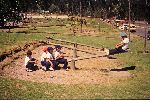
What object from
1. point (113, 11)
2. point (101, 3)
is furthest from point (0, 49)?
point (101, 3)

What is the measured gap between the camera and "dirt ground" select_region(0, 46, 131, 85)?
1213cm

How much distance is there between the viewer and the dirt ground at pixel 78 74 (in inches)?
478

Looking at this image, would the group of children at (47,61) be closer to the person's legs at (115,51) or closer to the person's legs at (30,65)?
the person's legs at (30,65)

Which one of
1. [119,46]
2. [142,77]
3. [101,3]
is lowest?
[142,77]

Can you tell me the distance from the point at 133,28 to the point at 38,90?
118 feet

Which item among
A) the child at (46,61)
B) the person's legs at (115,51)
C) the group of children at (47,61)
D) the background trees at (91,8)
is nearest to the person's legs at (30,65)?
the group of children at (47,61)

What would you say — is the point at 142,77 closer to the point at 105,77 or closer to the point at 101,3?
the point at 105,77

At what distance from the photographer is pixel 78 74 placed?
43.2 feet

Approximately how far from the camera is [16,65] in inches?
605

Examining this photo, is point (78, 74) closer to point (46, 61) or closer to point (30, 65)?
point (46, 61)

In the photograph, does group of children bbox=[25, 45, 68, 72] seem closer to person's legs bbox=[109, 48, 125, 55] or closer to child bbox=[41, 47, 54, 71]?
child bbox=[41, 47, 54, 71]

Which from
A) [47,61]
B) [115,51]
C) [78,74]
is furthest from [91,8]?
[78,74]

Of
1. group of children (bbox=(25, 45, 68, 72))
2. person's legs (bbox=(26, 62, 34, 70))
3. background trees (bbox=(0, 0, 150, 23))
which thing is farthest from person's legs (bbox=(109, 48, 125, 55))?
background trees (bbox=(0, 0, 150, 23))

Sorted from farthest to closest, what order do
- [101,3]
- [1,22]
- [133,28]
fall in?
1. [101,3]
2. [133,28]
3. [1,22]
